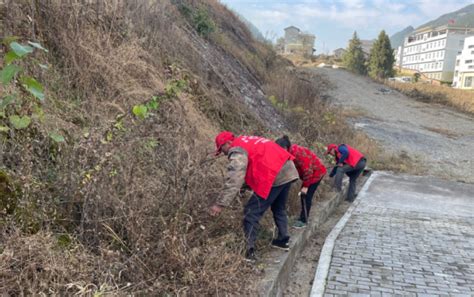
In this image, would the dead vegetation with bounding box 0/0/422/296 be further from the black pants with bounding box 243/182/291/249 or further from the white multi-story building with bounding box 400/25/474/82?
the white multi-story building with bounding box 400/25/474/82

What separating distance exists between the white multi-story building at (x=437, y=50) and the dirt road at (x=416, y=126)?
64641 mm

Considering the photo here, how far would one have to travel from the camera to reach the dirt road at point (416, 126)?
14492 mm

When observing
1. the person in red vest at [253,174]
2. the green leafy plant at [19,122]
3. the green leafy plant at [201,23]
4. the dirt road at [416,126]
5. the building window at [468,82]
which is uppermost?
the green leafy plant at [201,23]

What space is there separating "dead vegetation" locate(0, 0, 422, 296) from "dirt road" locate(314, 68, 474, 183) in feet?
34.0

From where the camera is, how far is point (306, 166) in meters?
5.48

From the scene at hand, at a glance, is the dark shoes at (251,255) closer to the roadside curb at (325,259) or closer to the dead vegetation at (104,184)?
the dead vegetation at (104,184)

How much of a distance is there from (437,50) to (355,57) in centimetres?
4865

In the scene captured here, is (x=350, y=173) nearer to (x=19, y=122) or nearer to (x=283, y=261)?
(x=283, y=261)

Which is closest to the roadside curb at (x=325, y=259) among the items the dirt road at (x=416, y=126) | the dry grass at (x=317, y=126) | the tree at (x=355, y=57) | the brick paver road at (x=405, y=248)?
the brick paver road at (x=405, y=248)

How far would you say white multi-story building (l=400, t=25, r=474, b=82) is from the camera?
9300 centimetres

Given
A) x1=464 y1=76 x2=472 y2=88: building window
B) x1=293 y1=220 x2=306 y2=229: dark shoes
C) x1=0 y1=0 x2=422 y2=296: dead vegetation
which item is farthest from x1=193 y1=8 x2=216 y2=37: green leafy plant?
x1=464 y1=76 x2=472 y2=88: building window

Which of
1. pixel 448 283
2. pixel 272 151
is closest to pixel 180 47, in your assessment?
pixel 272 151

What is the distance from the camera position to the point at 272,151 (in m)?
4.02

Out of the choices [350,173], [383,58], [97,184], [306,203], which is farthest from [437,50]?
[97,184]
